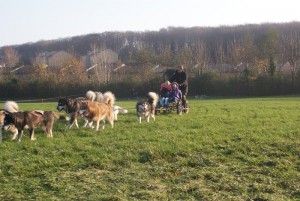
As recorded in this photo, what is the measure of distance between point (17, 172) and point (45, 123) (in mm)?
3571

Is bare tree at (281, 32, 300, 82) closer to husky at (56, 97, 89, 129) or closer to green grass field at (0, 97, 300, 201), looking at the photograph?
green grass field at (0, 97, 300, 201)

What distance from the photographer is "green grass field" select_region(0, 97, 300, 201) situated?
6.80 meters

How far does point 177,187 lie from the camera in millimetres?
7016

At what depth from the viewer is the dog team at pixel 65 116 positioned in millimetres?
10602

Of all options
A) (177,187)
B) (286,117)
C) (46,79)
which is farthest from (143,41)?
(177,187)

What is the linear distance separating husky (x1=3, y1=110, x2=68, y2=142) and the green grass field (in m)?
0.38

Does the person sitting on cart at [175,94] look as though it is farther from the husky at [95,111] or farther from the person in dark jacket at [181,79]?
the husky at [95,111]

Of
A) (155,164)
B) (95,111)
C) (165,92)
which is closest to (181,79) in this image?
(165,92)

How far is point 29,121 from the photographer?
10.8 metres

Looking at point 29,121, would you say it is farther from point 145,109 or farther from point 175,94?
point 175,94

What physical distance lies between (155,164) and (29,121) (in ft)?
14.2

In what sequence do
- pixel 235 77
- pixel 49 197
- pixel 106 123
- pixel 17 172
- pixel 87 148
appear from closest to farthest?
1. pixel 49 197
2. pixel 17 172
3. pixel 87 148
4. pixel 106 123
5. pixel 235 77

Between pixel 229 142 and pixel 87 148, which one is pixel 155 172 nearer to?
pixel 87 148

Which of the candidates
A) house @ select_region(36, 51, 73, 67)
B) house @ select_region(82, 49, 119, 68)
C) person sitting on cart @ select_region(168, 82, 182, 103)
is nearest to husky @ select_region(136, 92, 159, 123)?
person sitting on cart @ select_region(168, 82, 182, 103)
